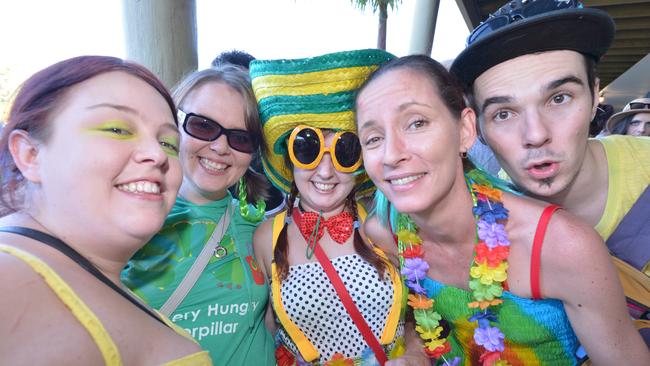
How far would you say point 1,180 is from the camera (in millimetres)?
1222

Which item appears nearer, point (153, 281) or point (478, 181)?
point (153, 281)

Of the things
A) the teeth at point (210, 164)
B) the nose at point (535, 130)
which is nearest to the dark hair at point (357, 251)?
the teeth at point (210, 164)

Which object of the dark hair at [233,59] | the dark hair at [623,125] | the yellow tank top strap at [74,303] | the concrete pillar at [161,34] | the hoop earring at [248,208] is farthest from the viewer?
the dark hair at [623,125]

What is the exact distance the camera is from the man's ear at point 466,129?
183 cm

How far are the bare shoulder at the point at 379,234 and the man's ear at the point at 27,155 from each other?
160 cm

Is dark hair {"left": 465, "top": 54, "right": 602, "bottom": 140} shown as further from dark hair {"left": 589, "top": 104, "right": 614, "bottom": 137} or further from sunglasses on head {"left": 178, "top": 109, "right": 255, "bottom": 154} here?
sunglasses on head {"left": 178, "top": 109, "right": 255, "bottom": 154}

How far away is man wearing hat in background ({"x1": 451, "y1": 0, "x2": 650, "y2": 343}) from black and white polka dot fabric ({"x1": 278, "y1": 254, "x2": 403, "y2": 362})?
36.6 inches

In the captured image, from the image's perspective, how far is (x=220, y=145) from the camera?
204 centimetres

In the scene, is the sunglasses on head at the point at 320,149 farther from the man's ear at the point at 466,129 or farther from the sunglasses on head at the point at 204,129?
the man's ear at the point at 466,129

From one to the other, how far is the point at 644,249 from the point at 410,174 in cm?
116

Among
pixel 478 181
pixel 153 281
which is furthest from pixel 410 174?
pixel 153 281

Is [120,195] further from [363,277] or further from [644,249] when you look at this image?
[644,249]

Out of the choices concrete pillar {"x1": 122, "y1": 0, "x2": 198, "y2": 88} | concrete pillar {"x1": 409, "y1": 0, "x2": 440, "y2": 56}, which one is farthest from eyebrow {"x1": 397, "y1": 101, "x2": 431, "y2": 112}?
concrete pillar {"x1": 409, "y1": 0, "x2": 440, "y2": 56}

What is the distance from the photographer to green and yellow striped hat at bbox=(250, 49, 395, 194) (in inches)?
81.0
